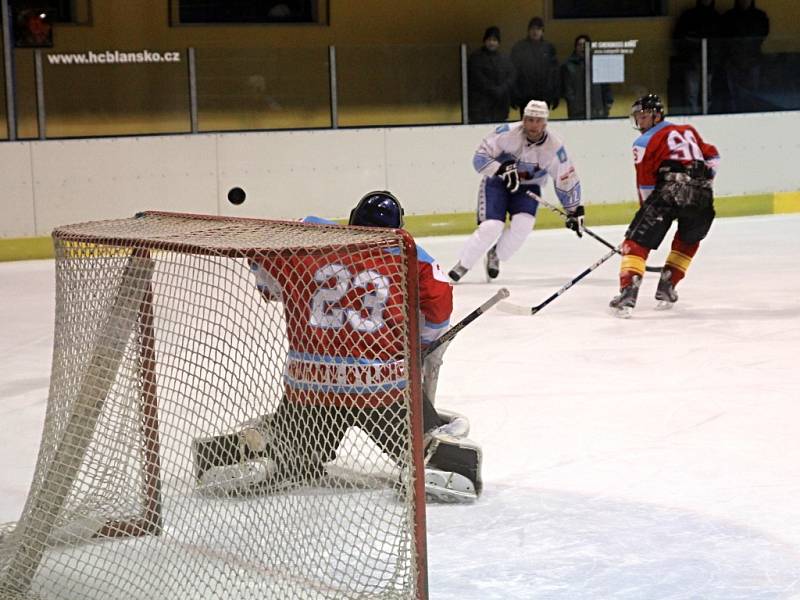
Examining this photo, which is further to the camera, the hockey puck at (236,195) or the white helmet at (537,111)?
the hockey puck at (236,195)

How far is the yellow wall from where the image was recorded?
8.27 meters

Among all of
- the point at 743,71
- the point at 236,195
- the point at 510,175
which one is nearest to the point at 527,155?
the point at 510,175

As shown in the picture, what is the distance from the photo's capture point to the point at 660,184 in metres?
5.92

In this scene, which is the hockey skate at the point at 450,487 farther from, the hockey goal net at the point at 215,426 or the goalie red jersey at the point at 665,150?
the goalie red jersey at the point at 665,150

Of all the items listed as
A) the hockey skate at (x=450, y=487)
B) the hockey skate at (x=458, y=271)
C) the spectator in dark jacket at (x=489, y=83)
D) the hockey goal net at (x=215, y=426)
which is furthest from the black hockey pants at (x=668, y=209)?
the spectator in dark jacket at (x=489, y=83)

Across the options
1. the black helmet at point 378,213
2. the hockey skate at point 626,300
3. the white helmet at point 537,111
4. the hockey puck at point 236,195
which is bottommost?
the hockey skate at point 626,300

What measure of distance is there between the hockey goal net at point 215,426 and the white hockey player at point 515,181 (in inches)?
161

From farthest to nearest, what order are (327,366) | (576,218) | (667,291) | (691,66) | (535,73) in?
1. (691,66)
2. (535,73)
3. (576,218)
4. (667,291)
5. (327,366)

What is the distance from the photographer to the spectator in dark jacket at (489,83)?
9.27 meters

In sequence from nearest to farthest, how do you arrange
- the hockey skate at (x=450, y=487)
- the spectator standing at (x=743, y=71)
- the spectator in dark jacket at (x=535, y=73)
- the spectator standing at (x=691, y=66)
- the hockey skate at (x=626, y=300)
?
the hockey skate at (x=450, y=487)
the hockey skate at (x=626, y=300)
the spectator in dark jacket at (x=535, y=73)
the spectator standing at (x=691, y=66)
the spectator standing at (x=743, y=71)

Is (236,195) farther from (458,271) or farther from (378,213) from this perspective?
(378,213)

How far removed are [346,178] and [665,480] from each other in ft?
19.1

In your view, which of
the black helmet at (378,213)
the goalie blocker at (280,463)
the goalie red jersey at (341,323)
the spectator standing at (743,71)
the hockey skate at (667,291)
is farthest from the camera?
the spectator standing at (743,71)

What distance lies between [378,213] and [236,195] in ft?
18.9
